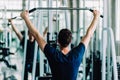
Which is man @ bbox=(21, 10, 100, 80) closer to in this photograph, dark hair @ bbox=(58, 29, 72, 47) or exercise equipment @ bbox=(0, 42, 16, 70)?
dark hair @ bbox=(58, 29, 72, 47)

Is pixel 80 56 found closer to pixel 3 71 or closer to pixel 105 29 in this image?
pixel 105 29

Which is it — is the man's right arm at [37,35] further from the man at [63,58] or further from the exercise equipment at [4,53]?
the exercise equipment at [4,53]

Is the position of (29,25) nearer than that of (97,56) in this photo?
Yes

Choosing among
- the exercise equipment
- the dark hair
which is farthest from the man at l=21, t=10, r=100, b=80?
the exercise equipment

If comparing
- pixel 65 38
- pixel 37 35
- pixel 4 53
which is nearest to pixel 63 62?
pixel 65 38

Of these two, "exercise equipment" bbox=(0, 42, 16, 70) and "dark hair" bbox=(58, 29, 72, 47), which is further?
"exercise equipment" bbox=(0, 42, 16, 70)

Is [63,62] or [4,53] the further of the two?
[4,53]

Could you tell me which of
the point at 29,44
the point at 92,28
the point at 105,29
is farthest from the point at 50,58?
the point at 29,44

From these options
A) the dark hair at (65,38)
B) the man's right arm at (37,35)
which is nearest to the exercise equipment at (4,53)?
the man's right arm at (37,35)

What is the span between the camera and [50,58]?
256 centimetres

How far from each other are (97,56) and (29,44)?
200 centimetres

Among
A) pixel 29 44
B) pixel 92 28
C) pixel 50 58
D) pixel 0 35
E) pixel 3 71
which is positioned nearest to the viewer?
pixel 50 58

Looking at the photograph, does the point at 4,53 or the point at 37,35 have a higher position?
the point at 37,35

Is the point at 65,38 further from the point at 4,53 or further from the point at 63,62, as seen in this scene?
the point at 4,53
